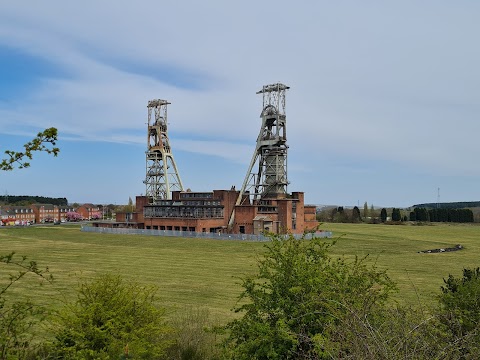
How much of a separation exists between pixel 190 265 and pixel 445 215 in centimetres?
11443

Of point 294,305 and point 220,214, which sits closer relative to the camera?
point 294,305

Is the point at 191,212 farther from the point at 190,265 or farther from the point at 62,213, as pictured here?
the point at 62,213

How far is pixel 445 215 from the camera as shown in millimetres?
130500

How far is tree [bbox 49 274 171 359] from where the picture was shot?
29.1 ft

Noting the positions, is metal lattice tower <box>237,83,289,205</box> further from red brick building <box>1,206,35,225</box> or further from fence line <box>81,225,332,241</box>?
red brick building <box>1,206,35,225</box>

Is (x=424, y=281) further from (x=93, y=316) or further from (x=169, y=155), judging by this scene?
(x=169, y=155)

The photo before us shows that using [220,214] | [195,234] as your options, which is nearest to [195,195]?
[220,214]

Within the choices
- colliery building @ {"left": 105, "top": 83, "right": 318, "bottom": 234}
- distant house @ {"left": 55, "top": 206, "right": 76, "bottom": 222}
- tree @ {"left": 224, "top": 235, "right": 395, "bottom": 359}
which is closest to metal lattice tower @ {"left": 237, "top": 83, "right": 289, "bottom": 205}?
colliery building @ {"left": 105, "top": 83, "right": 318, "bottom": 234}

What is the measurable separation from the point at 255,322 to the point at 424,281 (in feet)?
73.9

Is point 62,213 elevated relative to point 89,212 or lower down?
lower down

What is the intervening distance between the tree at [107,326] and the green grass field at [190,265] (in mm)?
4492

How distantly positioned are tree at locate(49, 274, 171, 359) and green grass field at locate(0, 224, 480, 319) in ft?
14.7

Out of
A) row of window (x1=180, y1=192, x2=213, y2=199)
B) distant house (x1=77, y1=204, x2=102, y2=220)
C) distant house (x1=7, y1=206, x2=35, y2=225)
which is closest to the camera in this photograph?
row of window (x1=180, y1=192, x2=213, y2=199)

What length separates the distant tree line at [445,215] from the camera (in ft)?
421
